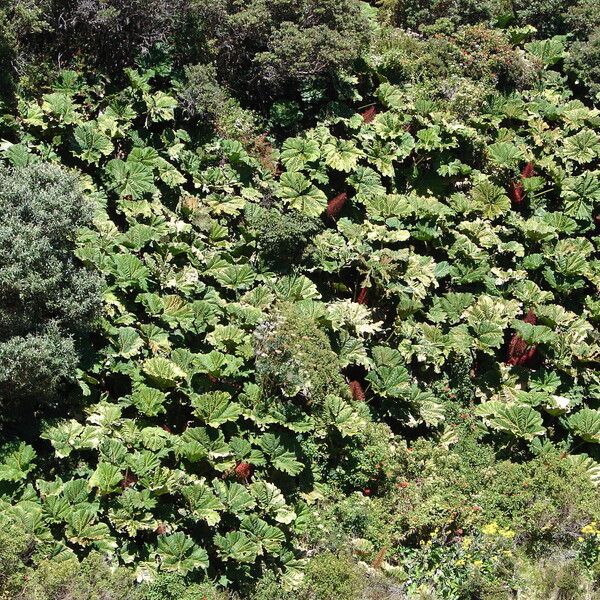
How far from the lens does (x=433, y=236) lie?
1238 cm

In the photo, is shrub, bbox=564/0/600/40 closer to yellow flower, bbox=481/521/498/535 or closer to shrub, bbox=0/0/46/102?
shrub, bbox=0/0/46/102

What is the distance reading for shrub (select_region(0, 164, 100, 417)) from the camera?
328 inches

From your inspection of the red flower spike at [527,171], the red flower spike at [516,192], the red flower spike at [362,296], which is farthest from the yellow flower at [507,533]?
the red flower spike at [527,171]

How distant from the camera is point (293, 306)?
10539 millimetres

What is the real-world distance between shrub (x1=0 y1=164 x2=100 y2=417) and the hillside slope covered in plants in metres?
0.03

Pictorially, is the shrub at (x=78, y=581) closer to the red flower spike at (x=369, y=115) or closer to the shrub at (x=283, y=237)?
the shrub at (x=283, y=237)

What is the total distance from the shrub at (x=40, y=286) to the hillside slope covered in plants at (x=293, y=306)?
0.11ft

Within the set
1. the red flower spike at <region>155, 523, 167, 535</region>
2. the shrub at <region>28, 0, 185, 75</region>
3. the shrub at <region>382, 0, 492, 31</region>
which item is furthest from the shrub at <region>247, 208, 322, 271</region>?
the shrub at <region>382, 0, 492, 31</region>

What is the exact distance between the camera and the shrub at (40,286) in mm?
8344

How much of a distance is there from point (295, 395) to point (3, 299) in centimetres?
334

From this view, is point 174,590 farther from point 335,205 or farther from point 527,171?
point 527,171

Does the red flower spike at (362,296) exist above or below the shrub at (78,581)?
above

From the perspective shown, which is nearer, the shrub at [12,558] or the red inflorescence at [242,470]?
the shrub at [12,558]

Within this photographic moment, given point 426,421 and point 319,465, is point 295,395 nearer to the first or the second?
point 319,465
